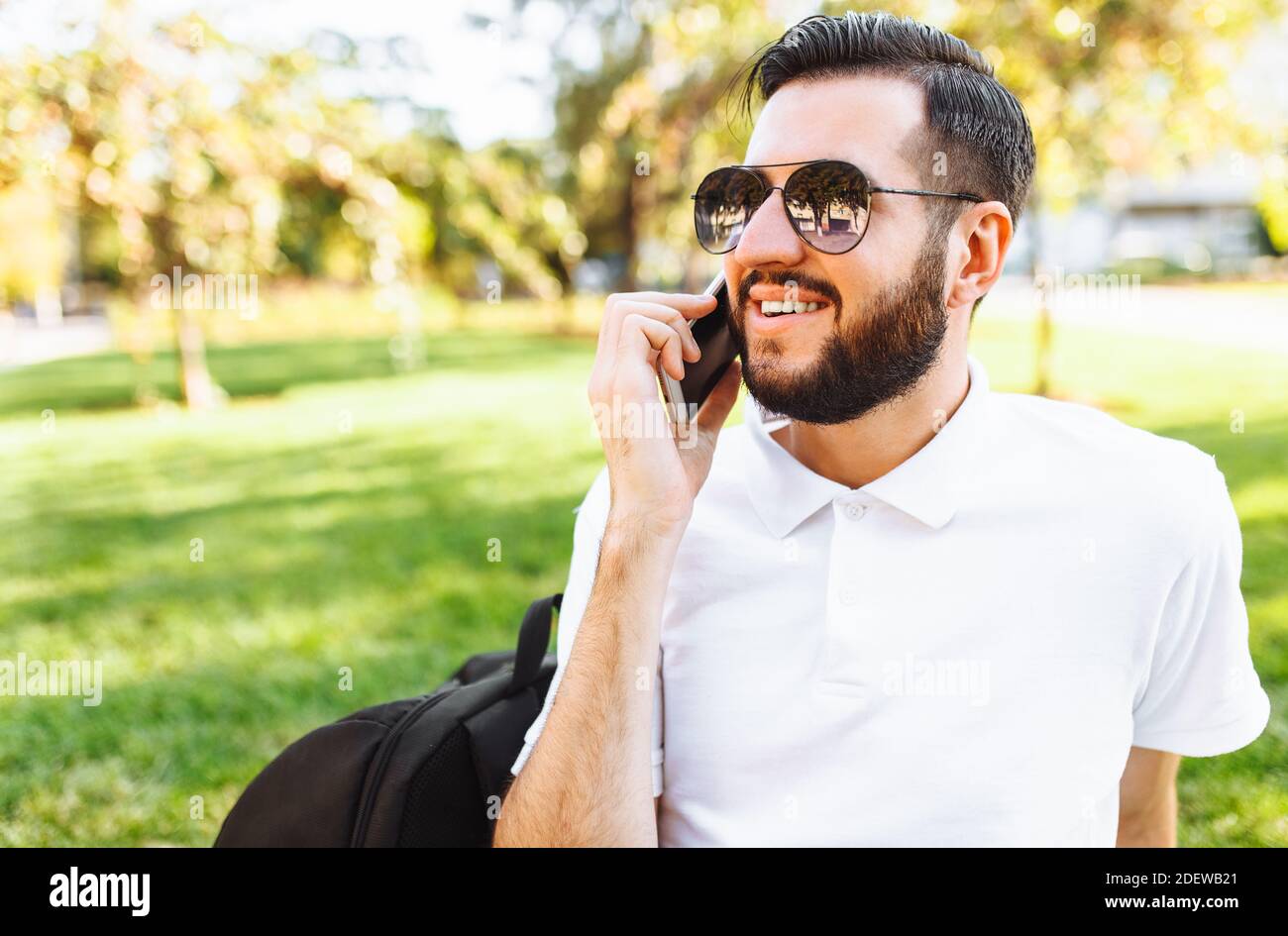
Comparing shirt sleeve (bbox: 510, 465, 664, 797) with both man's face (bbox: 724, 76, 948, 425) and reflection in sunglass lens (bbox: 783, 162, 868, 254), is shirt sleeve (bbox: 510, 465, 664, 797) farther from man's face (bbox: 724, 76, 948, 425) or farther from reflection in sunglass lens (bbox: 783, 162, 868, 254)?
reflection in sunglass lens (bbox: 783, 162, 868, 254)

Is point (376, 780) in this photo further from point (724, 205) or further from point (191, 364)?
point (191, 364)

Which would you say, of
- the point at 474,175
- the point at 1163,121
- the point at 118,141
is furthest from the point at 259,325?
the point at 1163,121

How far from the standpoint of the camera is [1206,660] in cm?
190

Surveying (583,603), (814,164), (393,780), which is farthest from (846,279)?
(393,780)

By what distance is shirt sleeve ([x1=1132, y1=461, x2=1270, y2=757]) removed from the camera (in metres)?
1.85

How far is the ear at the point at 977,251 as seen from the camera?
2.14 meters

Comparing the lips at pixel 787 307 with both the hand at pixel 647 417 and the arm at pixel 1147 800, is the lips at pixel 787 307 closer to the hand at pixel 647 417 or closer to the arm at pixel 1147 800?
the hand at pixel 647 417

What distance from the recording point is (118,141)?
23.8 feet

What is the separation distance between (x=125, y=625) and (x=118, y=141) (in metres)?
3.96

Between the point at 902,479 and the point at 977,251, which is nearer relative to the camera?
the point at 902,479

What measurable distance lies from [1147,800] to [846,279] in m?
1.30

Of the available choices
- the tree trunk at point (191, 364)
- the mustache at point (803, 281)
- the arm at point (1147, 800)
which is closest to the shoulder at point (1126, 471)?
the mustache at point (803, 281)
